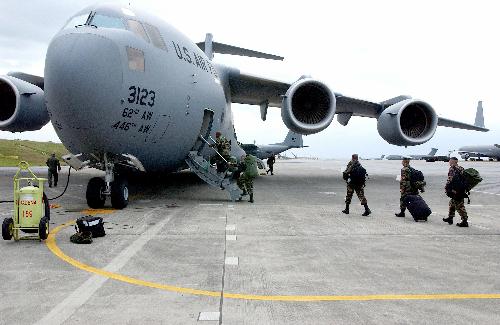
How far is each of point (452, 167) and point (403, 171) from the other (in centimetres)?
130

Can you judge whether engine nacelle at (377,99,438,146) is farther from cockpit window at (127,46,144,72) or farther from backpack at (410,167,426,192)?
cockpit window at (127,46,144,72)

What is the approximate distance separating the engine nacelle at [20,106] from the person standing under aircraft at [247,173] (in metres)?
8.65

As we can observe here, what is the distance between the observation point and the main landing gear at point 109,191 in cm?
1036

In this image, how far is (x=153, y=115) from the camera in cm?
1028

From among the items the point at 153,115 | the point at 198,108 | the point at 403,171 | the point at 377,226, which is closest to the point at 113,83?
the point at 153,115

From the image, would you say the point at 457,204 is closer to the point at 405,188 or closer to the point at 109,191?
the point at 405,188

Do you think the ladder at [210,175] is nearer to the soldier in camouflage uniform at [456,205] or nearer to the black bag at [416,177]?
the black bag at [416,177]

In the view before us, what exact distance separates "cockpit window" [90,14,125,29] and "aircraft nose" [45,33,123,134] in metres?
0.76

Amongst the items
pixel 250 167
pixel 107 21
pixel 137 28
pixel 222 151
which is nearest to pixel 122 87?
pixel 107 21

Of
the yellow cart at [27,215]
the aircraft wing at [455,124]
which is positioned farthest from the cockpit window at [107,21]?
the aircraft wing at [455,124]

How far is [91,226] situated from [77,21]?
5357 mm

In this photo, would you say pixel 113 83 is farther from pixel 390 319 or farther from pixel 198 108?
pixel 390 319

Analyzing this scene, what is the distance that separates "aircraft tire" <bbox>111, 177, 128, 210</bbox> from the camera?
34.0ft

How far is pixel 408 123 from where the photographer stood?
19094 millimetres
